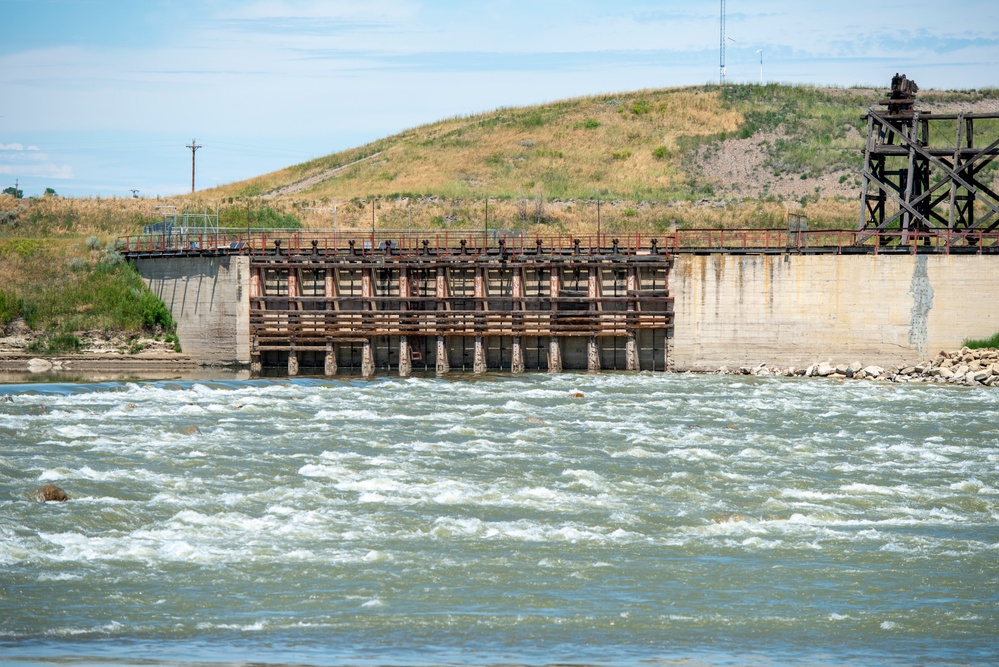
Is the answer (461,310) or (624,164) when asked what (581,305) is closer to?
(461,310)

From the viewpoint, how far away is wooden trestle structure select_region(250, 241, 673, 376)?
4653 centimetres

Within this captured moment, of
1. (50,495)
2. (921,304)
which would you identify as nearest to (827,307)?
(921,304)

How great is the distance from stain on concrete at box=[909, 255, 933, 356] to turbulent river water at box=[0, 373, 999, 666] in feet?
30.7

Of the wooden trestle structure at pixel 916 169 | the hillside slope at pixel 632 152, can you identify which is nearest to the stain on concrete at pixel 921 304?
the wooden trestle structure at pixel 916 169

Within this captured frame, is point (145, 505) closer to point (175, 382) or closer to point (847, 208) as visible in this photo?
point (175, 382)

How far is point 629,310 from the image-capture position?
46562mm

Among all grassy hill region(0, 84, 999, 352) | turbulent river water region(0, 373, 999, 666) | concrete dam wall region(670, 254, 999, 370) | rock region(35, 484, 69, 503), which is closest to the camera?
turbulent river water region(0, 373, 999, 666)

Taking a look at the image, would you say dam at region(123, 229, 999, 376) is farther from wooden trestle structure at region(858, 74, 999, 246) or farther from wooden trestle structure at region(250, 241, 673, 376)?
wooden trestle structure at region(858, 74, 999, 246)

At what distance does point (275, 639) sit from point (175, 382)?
91.7 ft

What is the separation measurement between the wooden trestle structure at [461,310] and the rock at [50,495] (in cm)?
2411

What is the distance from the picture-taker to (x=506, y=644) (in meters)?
15.7

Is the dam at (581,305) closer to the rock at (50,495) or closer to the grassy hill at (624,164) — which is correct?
the grassy hill at (624,164)

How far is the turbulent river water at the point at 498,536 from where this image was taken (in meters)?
16.1

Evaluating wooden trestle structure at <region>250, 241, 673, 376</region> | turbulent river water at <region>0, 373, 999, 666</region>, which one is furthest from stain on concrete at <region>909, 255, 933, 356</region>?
turbulent river water at <region>0, 373, 999, 666</region>
